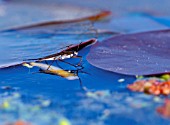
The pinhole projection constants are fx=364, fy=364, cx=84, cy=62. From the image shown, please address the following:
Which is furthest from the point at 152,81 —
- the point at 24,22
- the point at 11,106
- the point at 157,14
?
the point at 157,14

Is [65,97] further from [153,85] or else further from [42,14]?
[42,14]

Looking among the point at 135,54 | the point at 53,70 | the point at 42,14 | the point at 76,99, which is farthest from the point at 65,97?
the point at 42,14

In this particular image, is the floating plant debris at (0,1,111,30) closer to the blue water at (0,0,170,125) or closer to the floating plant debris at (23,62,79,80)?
the blue water at (0,0,170,125)

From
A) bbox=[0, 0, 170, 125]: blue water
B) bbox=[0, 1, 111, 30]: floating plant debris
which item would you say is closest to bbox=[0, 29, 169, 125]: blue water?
bbox=[0, 0, 170, 125]: blue water

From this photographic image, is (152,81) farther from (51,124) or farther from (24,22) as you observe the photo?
(24,22)

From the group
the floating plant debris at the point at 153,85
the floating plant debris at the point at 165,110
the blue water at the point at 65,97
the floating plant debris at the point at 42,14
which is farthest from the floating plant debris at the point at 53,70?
the floating plant debris at the point at 42,14

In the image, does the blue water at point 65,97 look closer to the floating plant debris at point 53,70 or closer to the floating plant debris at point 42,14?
the floating plant debris at point 53,70
